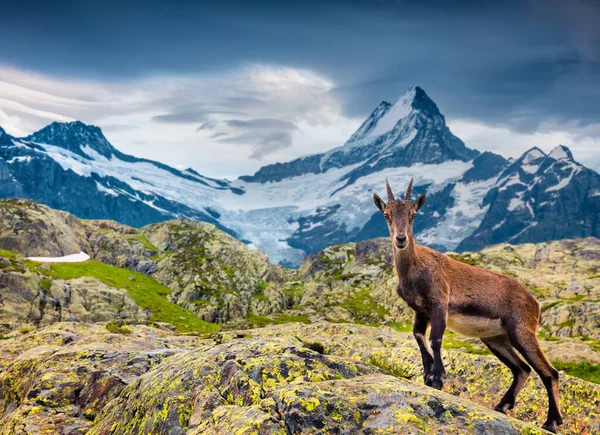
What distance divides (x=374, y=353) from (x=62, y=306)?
132m

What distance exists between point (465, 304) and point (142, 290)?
171 metres

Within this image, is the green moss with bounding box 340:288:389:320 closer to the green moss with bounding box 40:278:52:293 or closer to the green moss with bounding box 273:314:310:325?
the green moss with bounding box 273:314:310:325

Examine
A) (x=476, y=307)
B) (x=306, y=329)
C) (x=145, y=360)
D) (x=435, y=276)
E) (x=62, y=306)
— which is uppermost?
(x=435, y=276)

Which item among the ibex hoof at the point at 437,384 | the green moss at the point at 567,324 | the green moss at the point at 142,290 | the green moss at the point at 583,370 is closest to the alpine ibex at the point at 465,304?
the ibex hoof at the point at 437,384

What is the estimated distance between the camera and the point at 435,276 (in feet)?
50.7

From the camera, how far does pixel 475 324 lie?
51.6 feet

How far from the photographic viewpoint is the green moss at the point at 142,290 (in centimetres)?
14812

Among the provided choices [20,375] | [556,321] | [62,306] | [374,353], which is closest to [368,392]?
[374,353]

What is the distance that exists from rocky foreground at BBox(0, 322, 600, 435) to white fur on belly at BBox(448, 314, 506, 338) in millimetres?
2528

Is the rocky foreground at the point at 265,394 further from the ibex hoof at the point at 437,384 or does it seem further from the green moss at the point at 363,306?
the green moss at the point at 363,306

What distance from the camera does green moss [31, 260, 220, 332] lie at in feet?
486

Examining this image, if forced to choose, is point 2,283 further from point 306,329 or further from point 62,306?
point 306,329

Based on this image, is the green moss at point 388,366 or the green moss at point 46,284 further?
the green moss at point 46,284

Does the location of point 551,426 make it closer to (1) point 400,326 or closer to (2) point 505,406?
(2) point 505,406
